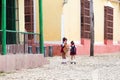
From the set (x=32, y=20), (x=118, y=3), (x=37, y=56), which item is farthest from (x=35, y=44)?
(x=118, y=3)

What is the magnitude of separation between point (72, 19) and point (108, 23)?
870 cm

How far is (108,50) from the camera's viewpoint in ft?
125

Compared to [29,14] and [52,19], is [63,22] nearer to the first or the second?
[52,19]

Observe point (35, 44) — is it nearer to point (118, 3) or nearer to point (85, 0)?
point (85, 0)

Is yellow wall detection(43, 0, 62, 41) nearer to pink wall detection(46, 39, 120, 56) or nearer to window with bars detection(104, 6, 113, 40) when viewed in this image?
pink wall detection(46, 39, 120, 56)

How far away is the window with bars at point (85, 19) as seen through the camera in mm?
32000

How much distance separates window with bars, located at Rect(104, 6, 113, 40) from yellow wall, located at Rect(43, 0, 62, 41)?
948 centimetres

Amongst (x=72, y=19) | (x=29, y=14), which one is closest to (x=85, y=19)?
(x=72, y=19)

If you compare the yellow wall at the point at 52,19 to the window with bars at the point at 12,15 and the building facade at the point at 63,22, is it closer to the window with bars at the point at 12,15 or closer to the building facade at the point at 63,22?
the building facade at the point at 63,22

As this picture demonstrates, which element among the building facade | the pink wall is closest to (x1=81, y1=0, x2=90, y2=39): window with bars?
the building facade

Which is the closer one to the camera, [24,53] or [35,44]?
[24,53]

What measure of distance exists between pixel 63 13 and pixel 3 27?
1343cm

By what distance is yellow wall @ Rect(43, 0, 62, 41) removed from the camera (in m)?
28.9

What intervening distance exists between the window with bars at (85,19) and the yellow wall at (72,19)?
752 mm
